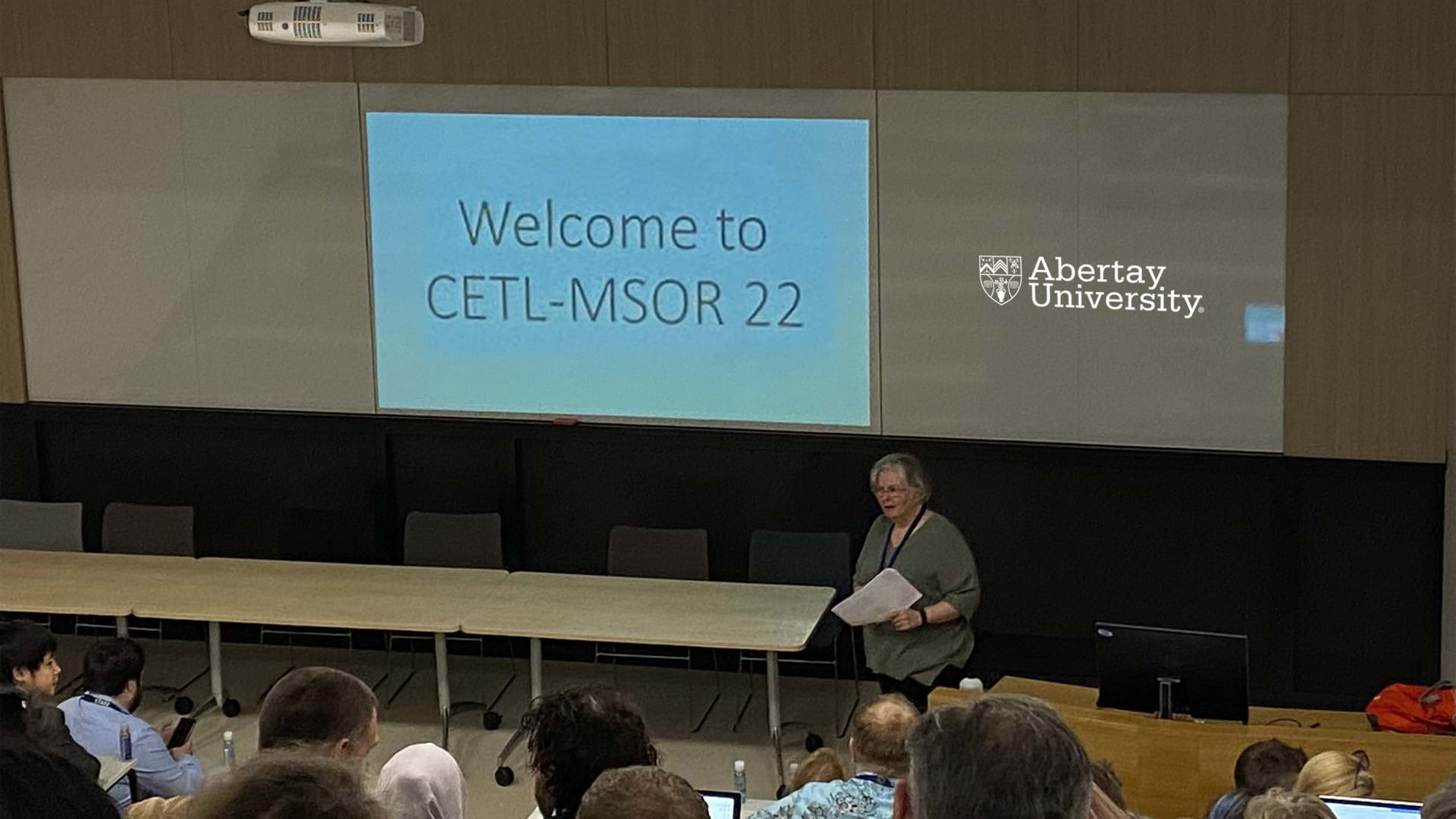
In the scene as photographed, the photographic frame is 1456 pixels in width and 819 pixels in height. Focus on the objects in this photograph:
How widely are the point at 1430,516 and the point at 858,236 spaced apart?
9.11ft

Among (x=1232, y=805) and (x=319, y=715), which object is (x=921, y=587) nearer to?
(x=1232, y=805)

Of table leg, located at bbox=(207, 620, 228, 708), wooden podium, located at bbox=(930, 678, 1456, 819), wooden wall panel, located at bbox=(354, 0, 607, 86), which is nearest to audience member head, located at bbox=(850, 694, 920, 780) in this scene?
wooden podium, located at bbox=(930, 678, 1456, 819)

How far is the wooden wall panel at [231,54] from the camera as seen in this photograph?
30.5 feet

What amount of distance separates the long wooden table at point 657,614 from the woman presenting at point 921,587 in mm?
431

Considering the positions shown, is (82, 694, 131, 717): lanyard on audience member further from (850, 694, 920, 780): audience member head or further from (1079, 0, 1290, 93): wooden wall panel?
(1079, 0, 1290, 93): wooden wall panel

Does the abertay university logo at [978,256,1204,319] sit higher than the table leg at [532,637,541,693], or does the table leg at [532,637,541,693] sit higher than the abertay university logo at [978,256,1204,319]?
the abertay university logo at [978,256,1204,319]

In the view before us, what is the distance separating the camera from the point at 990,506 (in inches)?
353

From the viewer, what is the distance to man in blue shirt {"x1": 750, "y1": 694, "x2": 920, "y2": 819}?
15.8 ft

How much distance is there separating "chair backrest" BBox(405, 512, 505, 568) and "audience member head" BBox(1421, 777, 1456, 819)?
262 inches

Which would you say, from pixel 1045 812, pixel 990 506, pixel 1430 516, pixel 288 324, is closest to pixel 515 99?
pixel 288 324

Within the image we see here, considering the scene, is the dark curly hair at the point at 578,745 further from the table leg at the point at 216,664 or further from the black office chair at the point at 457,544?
the black office chair at the point at 457,544

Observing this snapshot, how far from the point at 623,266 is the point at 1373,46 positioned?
3461 millimetres

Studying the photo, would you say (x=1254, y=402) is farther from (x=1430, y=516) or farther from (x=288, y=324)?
(x=288, y=324)

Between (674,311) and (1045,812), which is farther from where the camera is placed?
(674,311)
